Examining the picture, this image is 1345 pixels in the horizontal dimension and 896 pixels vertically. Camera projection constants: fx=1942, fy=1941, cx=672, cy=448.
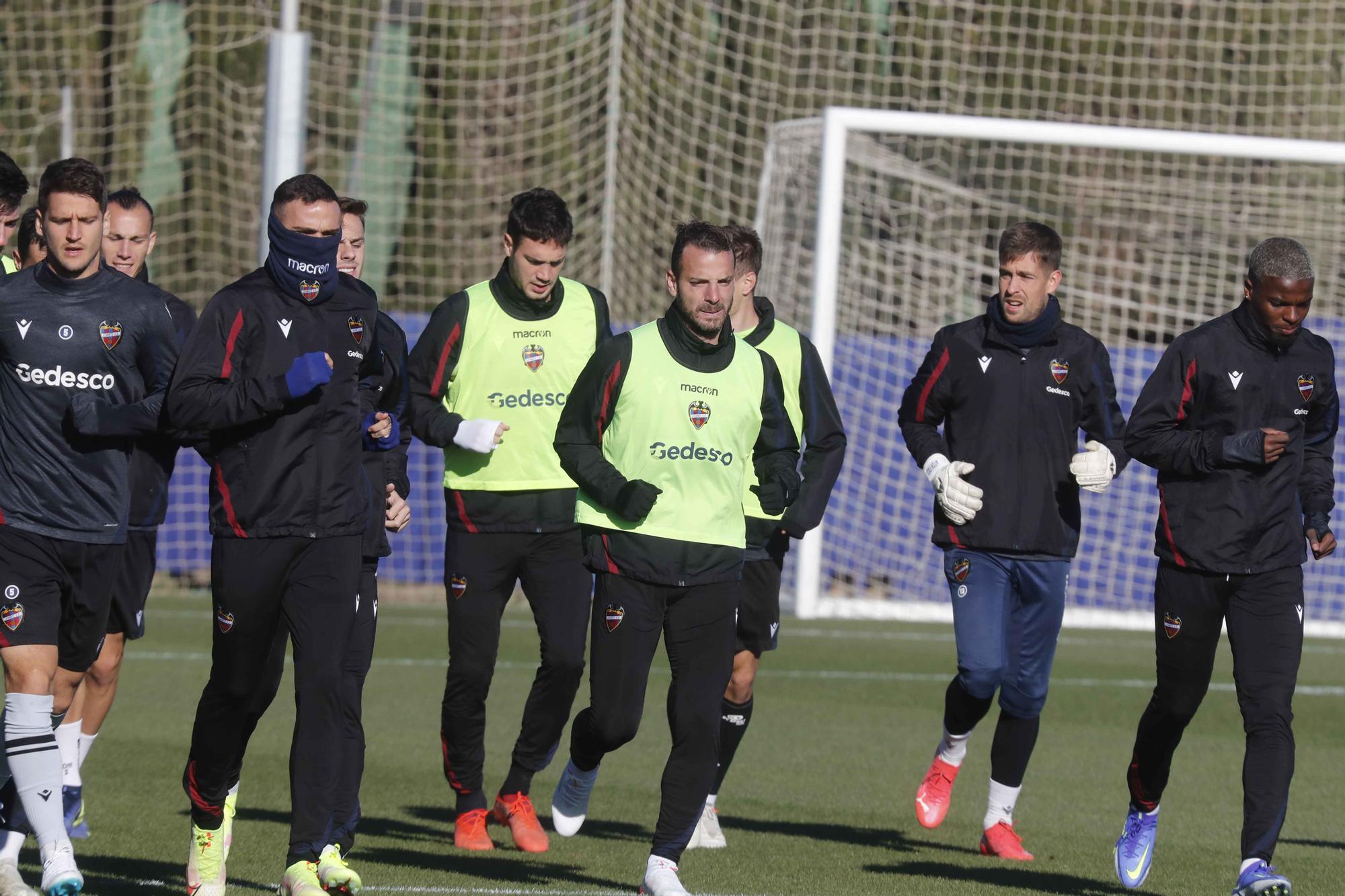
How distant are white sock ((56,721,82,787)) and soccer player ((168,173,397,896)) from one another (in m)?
1.35

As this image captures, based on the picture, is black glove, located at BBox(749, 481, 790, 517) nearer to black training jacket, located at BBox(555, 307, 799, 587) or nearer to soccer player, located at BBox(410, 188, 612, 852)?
black training jacket, located at BBox(555, 307, 799, 587)

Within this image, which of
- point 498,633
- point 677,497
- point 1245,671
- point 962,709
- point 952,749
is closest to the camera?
point 677,497

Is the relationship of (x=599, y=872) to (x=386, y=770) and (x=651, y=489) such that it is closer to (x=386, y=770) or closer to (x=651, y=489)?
(x=651, y=489)

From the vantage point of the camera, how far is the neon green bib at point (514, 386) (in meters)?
7.65

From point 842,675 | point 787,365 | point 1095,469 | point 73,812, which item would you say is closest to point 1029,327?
point 1095,469

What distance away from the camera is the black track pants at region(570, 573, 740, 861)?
6.25 meters

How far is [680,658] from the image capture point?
6328mm

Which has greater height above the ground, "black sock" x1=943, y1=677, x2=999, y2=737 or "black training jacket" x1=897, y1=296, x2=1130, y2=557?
"black training jacket" x1=897, y1=296, x2=1130, y2=557

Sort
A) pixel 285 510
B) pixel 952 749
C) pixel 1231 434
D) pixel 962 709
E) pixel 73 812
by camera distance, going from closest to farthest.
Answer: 1. pixel 285 510
2. pixel 1231 434
3. pixel 73 812
4. pixel 962 709
5. pixel 952 749

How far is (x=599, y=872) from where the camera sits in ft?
23.1

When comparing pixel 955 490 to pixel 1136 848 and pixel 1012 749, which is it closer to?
pixel 1012 749

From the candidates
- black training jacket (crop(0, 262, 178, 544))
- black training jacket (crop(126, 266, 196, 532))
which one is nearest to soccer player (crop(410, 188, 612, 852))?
black training jacket (crop(126, 266, 196, 532))

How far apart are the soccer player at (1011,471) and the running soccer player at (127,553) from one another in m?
2.90

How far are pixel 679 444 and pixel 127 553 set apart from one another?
7.42 feet
